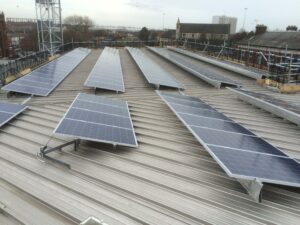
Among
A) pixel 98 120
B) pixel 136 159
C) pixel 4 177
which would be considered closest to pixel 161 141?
pixel 136 159

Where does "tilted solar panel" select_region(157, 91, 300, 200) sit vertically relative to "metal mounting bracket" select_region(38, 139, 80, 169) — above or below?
above

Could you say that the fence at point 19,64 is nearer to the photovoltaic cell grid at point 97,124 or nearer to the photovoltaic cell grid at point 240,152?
the photovoltaic cell grid at point 97,124

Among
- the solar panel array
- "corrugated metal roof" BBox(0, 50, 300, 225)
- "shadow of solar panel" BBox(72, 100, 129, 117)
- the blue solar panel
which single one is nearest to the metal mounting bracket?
"corrugated metal roof" BBox(0, 50, 300, 225)

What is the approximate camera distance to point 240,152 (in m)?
7.83

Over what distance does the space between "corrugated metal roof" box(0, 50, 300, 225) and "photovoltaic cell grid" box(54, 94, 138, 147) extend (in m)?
0.49

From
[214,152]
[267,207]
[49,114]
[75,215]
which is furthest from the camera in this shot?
[49,114]

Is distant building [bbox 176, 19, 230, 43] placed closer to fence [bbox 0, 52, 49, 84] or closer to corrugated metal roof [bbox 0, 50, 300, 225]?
fence [bbox 0, 52, 49, 84]

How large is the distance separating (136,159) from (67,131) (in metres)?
2.36

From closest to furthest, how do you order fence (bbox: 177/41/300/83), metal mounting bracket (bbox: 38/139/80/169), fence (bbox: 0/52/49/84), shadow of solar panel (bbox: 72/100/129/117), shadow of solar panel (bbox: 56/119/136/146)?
metal mounting bracket (bbox: 38/139/80/169), shadow of solar panel (bbox: 56/119/136/146), shadow of solar panel (bbox: 72/100/129/117), fence (bbox: 0/52/49/84), fence (bbox: 177/41/300/83)

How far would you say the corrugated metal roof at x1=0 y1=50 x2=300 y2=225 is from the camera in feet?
21.1

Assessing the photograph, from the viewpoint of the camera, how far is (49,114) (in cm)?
1280

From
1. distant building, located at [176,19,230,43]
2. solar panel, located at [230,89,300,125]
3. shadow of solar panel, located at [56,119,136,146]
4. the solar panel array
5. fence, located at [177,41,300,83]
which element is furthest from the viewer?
distant building, located at [176,19,230,43]

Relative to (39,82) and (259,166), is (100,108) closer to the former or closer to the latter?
(259,166)

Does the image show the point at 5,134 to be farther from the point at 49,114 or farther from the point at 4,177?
the point at 4,177
